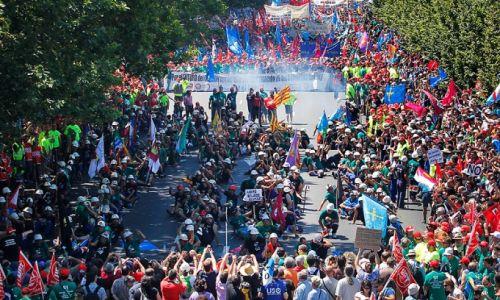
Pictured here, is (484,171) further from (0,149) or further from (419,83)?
(419,83)

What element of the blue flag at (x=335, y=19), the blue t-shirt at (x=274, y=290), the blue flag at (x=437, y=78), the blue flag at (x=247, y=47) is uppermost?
the blue flag at (x=335, y=19)

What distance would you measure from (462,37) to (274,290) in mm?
23179

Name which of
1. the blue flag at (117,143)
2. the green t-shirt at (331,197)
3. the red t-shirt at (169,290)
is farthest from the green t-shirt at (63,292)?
the blue flag at (117,143)

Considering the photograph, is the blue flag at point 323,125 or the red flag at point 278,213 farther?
the blue flag at point 323,125

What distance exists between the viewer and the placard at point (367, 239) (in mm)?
20531

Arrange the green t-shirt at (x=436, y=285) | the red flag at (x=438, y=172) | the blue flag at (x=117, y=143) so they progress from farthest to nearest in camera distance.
→ the blue flag at (x=117, y=143) < the red flag at (x=438, y=172) < the green t-shirt at (x=436, y=285)

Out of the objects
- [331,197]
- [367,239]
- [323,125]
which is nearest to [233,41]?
[323,125]

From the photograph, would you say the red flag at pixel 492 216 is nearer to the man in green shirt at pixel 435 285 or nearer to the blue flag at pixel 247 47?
the man in green shirt at pixel 435 285

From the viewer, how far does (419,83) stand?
133ft

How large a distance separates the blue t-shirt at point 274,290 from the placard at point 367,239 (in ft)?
8.24

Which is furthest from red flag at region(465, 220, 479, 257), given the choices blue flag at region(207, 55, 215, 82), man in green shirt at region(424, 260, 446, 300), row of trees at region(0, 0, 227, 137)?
blue flag at region(207, 55, 215, 82)

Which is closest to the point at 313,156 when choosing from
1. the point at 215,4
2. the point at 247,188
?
the point at 247,188

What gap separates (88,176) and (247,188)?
5.93 m

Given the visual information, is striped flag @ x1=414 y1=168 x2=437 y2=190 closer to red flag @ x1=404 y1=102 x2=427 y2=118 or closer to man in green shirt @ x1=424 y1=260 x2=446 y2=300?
red flag @ x1=404 y1=102 x2=427 y2=118
